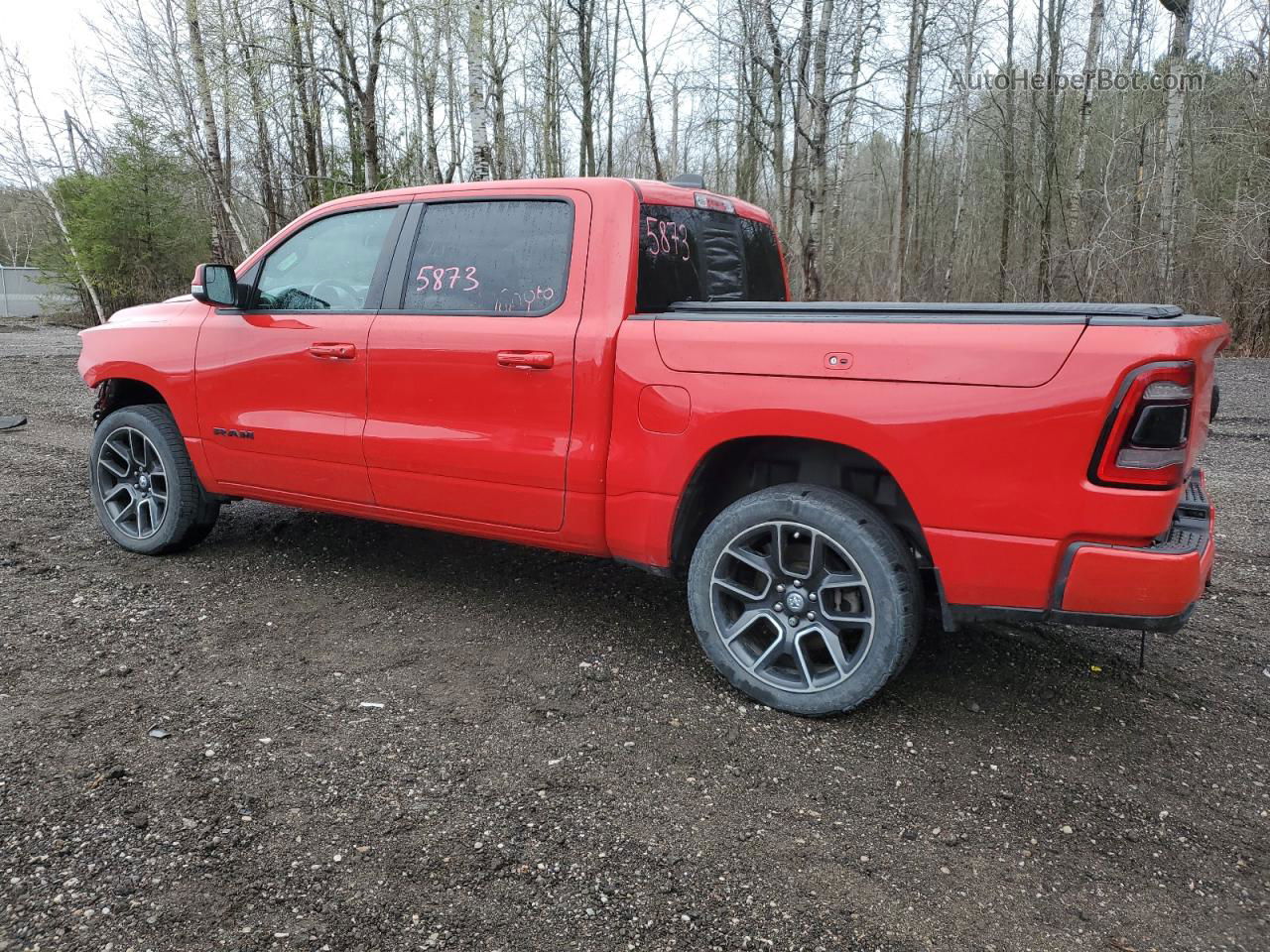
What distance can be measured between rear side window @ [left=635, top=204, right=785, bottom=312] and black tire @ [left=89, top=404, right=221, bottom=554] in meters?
2.78

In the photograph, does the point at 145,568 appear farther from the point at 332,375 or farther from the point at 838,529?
the point at 838,529

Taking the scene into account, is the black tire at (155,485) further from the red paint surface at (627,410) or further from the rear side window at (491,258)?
the rear side window at (491,258)

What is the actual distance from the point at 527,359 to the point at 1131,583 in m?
2.22

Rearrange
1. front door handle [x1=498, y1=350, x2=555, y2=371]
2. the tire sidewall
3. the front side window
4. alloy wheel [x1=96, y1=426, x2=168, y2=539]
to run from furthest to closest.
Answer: alloy wheel [x1=96, y1=426, x2=168, y2=539]
the tire sidewall
the front side window
front door handle [x1=498, y1=350, x2=555, y2=371]

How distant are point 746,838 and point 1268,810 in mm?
1569

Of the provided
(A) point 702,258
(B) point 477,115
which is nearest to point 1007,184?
(B) point 477,115

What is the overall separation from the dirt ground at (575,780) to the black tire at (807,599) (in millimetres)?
158

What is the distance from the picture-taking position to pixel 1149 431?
8.11 ft

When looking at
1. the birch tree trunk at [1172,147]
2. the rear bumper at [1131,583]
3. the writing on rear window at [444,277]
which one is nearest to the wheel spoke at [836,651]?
the rear bumper at [1131,583]

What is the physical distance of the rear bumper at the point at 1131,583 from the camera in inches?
100

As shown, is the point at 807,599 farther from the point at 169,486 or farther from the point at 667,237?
the point at 169,486

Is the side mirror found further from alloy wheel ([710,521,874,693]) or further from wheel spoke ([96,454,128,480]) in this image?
alloy wheel ([710,521,874,693])

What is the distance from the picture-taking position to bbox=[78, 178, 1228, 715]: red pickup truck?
2.58 metres

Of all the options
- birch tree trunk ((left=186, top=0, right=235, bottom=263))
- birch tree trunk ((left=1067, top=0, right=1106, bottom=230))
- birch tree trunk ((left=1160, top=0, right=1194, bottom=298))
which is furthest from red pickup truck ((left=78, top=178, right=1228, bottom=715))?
birch tree trunk ((left=186, top=0, right=235, bottom=263))
